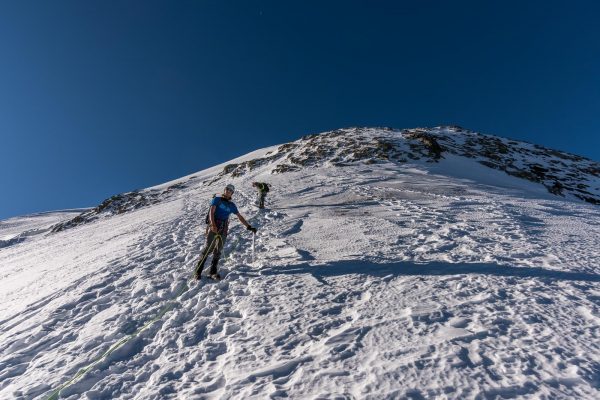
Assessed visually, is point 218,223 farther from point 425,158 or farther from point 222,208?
point 425,158

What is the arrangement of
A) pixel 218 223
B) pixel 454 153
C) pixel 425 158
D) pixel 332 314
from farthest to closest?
pixel 454 153 < pixel 425 158 < pixel 218 223 < pixel 332 314

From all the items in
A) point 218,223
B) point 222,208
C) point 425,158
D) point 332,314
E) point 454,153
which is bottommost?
point 332,314

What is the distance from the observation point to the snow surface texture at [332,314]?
11.9 feet

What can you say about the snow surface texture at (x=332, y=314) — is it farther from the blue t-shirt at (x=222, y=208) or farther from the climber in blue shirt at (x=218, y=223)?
the blue t-shirt at (x=222, y=208)

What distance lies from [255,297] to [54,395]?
3167mm

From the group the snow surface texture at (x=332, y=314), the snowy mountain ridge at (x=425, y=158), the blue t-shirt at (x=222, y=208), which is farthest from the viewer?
the snowy mountain ridge at (x=425, y=158)

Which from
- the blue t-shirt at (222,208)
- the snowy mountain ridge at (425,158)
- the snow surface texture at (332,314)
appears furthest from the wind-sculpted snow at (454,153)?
the blue t-shirt at (222,208)

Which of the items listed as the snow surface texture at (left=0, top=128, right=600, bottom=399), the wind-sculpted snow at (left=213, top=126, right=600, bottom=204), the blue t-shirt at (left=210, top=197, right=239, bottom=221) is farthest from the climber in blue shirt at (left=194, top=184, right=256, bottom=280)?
the wind-sculpted snow at (left=213, top=126, right=600, bottom=204)

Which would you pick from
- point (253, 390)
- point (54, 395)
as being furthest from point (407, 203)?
point (54, 395)

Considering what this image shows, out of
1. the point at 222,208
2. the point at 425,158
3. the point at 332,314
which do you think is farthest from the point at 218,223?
the point at 425,158

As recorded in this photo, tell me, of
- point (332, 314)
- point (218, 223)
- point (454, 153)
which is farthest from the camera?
point (454, 153)

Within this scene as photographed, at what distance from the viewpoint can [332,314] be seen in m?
5.16

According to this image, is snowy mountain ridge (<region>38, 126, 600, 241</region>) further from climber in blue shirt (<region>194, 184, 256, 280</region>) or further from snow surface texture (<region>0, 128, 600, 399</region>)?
climber in blue shirt (<region>194, 184, 256, 280</region>)

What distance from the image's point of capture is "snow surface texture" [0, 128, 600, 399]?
3.63m
